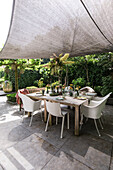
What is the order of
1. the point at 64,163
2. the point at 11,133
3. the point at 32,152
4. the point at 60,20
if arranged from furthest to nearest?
the point at 11,133, the point at 32,152, the point at 60,20, the point at 64,163

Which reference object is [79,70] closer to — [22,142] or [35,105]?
[35,105]

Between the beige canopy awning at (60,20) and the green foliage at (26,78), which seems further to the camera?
the green foliage at (26,78)

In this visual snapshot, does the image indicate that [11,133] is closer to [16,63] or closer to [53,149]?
[53,149]

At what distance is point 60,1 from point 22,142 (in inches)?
102

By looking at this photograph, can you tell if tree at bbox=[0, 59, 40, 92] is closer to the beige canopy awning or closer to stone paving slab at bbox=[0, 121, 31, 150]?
stone paving slab at bbox=[0, 121, 31, 150]

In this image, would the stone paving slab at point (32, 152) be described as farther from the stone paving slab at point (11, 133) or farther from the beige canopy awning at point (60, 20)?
the beige canopy awning at point (60, 20)

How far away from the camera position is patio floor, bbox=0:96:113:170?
1.46 m

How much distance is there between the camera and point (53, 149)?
1776 millimetres

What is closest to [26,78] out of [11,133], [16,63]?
[16,63]

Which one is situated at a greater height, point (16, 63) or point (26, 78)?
point (16, 63)

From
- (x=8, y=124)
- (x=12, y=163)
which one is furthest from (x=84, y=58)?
(x=12, y=163)

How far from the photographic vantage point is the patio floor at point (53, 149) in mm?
1462

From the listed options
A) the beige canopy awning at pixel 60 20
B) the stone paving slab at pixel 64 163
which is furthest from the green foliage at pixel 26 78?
the stone paving slab at pixel 64 163

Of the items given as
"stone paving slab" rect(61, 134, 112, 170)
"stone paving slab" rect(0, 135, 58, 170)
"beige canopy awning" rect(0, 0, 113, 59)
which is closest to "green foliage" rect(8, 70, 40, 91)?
"beige canopy awning" rect(0, 0, 113, 59)
